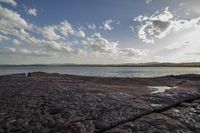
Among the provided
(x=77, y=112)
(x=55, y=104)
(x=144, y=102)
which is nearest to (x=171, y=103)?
(x=144, y=102)

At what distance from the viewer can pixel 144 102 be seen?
12672 mm

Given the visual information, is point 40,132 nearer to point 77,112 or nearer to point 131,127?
point 77,112

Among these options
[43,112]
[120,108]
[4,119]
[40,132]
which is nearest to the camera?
[40,132]

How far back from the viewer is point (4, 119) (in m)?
9.40

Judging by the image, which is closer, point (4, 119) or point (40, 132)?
point (40, 132)

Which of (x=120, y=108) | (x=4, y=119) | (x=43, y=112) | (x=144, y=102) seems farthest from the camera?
(x=144, y=102)

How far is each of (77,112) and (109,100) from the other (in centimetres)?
297

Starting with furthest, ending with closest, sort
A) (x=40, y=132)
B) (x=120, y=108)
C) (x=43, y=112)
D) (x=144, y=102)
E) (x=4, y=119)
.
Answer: (x=144, y=102) < (x=120, y=108) < (x=43, y=112) < (x=4, y=119) < (x=40, y=132)

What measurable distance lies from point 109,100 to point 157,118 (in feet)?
12.4

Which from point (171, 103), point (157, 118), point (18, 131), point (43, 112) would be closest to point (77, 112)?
point (43, 112)

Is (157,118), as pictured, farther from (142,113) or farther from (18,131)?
(18,131)

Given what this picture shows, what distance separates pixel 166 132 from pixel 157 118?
1455mm

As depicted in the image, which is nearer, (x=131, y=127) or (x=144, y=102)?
(x=131, y=127)

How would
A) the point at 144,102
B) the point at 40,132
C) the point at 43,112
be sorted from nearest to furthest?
1. the point at 40,132
2. the point at 43,112
3. the point at 144,102
